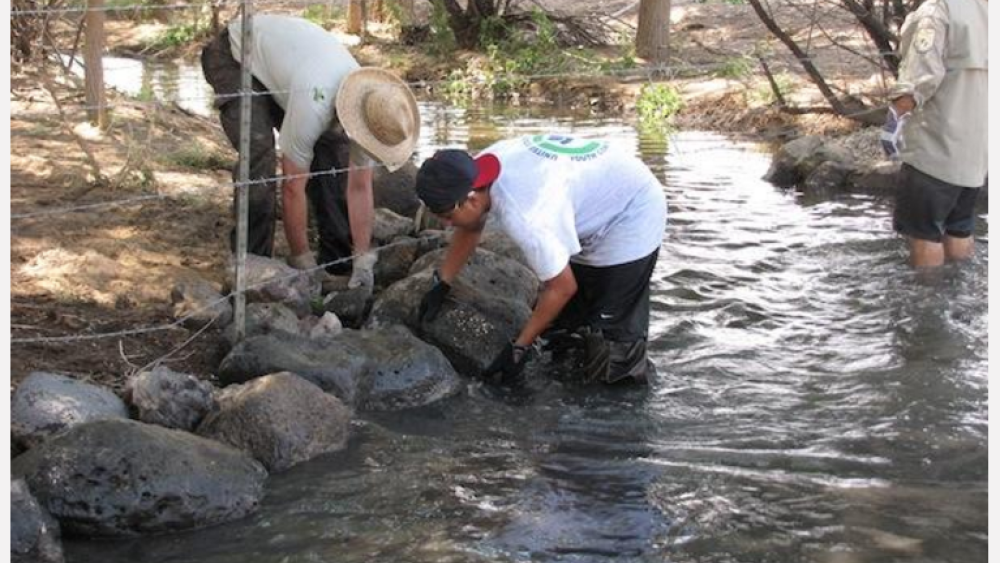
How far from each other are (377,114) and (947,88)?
2.99m

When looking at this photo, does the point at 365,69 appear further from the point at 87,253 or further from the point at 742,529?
the point at 742,529

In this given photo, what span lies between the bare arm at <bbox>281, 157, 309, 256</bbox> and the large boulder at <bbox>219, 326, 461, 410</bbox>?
0.90 m

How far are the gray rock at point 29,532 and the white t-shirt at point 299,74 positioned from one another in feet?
8.52

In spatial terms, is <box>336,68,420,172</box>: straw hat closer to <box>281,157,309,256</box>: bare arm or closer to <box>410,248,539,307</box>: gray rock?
<box>281,157,309,256</box>: bare arm

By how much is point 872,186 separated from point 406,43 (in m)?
11.6

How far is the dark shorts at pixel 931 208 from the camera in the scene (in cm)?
666

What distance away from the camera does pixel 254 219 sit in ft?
21.3

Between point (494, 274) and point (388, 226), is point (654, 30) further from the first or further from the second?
point (494, 274)

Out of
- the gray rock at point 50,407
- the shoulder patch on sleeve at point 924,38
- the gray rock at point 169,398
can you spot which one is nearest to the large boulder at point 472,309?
the gray rock at point 169,398

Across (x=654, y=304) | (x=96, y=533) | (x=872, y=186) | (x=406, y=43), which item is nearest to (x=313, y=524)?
(x=96, y=533)

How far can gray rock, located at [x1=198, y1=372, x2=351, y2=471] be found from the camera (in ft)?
15.1

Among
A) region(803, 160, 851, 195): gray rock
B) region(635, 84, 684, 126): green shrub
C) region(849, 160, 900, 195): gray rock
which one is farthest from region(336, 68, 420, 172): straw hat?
region(635, 84, 684, 126): green shrub

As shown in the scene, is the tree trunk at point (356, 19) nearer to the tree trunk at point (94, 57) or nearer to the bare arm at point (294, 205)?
the tree trunk at point (94, 57)

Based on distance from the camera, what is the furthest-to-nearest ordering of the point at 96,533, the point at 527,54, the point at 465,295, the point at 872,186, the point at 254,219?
the point at 527,54, the point at 872,186, the point at 254,219, the point at 465,295, the point at 96,533
